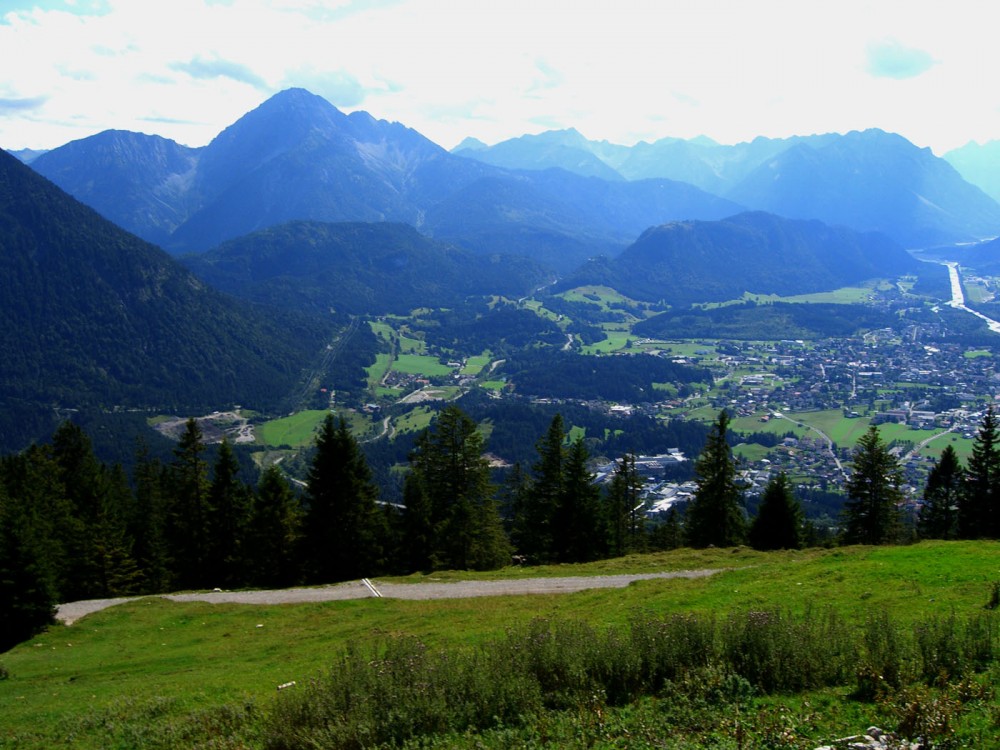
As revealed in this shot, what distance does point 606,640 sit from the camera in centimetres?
1455

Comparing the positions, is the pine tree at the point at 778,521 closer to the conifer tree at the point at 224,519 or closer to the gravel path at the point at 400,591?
the gravel path at the point at 400,591

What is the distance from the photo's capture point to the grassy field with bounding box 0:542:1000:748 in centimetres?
1625

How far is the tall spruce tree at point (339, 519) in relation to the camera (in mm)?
39156

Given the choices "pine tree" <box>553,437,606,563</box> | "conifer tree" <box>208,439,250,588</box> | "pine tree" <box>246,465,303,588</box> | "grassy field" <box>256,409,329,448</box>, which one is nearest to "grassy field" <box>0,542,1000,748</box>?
"pine tree" <box>246,465,303,588</box>

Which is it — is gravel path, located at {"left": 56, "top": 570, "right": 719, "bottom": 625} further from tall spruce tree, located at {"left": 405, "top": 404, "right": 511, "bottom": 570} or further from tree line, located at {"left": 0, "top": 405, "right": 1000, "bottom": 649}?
tall spruce tree, located at {"left": 405, "top": 404, "right": 511, "bottom": 570}

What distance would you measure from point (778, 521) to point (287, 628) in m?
32.3

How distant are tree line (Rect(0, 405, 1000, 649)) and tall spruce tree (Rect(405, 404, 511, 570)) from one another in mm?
92

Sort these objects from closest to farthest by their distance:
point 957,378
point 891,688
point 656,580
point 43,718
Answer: point 891,688, point 43,718, point 656,580, point 957,378

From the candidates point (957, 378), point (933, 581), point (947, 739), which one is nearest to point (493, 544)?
point (933, 581)

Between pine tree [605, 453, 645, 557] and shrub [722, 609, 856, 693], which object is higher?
shrub [722, 609, 856, 693]

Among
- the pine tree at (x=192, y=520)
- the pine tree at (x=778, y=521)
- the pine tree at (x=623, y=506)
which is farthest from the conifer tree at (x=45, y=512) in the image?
the pine tree at (x=778, y=521)

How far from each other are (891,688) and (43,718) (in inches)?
787

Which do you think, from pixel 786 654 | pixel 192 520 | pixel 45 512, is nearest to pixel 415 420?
pixel 192 520

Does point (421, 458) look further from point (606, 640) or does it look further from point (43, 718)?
point (606, 640)
